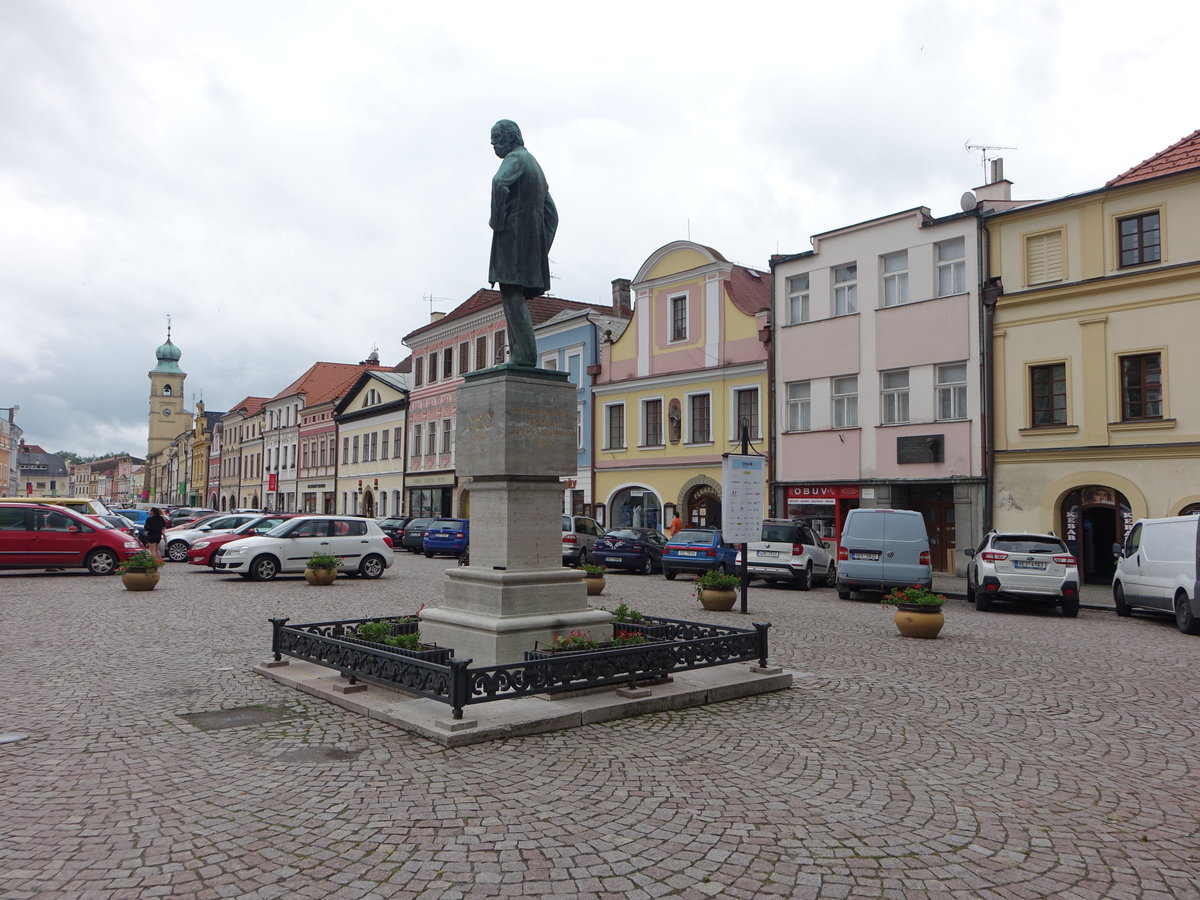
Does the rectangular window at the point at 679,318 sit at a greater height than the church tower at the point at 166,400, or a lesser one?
lesser

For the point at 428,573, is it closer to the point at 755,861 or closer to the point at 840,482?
the point at 840,482

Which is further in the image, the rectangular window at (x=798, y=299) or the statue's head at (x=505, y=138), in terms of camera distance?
the rectangular window at (x=798, y=299)

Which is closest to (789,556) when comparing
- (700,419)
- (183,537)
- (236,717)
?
(700,419)

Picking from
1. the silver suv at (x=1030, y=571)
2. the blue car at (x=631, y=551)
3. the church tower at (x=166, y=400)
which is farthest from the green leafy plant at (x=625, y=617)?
the church tower at (x=166, y=400)

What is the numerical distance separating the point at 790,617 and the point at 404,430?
3908cm

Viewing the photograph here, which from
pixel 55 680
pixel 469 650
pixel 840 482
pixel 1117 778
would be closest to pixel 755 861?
pixel 1117 778

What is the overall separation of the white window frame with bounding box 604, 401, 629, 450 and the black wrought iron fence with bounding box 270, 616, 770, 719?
25315 mm

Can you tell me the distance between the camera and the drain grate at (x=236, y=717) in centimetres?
716

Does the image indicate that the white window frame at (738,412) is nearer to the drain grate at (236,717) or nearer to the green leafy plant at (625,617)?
the green leafy plant at (625,617)

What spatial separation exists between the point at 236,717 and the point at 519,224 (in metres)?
5.45

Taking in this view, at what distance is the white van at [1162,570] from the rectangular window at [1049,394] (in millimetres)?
6273

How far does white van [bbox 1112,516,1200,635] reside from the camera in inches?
565

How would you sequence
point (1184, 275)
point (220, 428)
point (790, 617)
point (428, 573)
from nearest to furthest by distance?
1. point (790, 617)
2. point (1184, 275)
3. point (428, 573)
4. point (220, 428)

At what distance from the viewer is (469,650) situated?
337 inches
